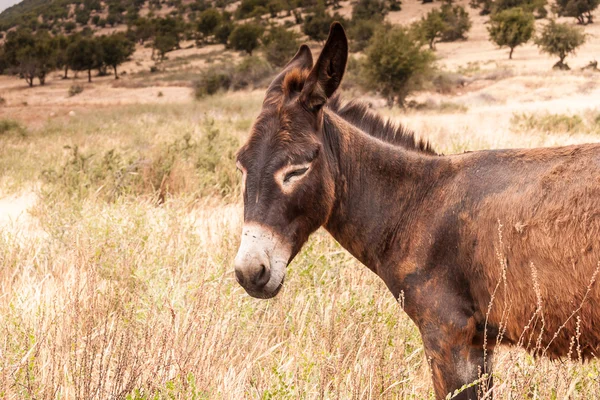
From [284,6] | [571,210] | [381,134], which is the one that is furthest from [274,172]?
[284,6]

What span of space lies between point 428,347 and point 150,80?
5076 cm

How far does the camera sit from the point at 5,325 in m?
3.56

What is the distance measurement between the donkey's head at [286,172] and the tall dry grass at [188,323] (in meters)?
0.65

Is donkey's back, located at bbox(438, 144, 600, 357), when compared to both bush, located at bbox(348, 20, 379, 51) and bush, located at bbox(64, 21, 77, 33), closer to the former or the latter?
bush, located at bbox(348, 20, 379, 51)

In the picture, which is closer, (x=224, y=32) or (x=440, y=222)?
(x=440, y=222)

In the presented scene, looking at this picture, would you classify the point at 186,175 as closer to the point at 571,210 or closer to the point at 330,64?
the point at 330,64

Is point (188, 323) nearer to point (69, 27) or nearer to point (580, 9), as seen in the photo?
point (580, 9)

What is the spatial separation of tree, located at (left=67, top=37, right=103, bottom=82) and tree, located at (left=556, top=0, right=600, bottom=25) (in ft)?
180

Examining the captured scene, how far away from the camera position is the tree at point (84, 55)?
5606cm

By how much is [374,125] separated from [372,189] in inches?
20.0

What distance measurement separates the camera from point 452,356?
2.72m

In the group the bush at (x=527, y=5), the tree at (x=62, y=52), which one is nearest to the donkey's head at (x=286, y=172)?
the tree at (x=62, y=52)

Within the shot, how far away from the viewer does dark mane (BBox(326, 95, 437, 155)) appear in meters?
3.44

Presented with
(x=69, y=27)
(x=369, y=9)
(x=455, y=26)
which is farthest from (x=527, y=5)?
(x=69, y=27)
